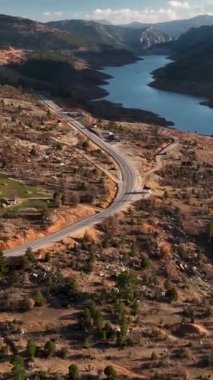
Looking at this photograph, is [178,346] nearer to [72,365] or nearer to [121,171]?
[72,365]

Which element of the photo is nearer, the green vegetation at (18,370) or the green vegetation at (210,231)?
the green vegetation at (18,370)

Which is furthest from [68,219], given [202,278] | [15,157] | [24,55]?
[24,55]

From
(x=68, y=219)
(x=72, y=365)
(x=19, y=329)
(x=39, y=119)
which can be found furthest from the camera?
(x=39, y=119)

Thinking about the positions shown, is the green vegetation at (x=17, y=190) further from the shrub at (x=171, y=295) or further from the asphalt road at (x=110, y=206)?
the shrub at (x=171, y=295)

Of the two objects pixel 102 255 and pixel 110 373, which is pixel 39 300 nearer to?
pixel 110 373

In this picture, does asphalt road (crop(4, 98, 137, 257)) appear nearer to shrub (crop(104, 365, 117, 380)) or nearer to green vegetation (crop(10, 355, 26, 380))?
green vegetation (crop(10, 355, 26, 380))

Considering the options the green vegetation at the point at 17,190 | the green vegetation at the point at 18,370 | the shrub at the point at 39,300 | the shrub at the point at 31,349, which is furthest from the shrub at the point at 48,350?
the green vegetation at the point at 17,190

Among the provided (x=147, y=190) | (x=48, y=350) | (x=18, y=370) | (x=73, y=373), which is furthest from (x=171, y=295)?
(x=147, y=190)

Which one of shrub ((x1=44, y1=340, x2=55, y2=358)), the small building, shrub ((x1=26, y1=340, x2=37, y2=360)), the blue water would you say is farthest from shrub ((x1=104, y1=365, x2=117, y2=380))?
the blue water
